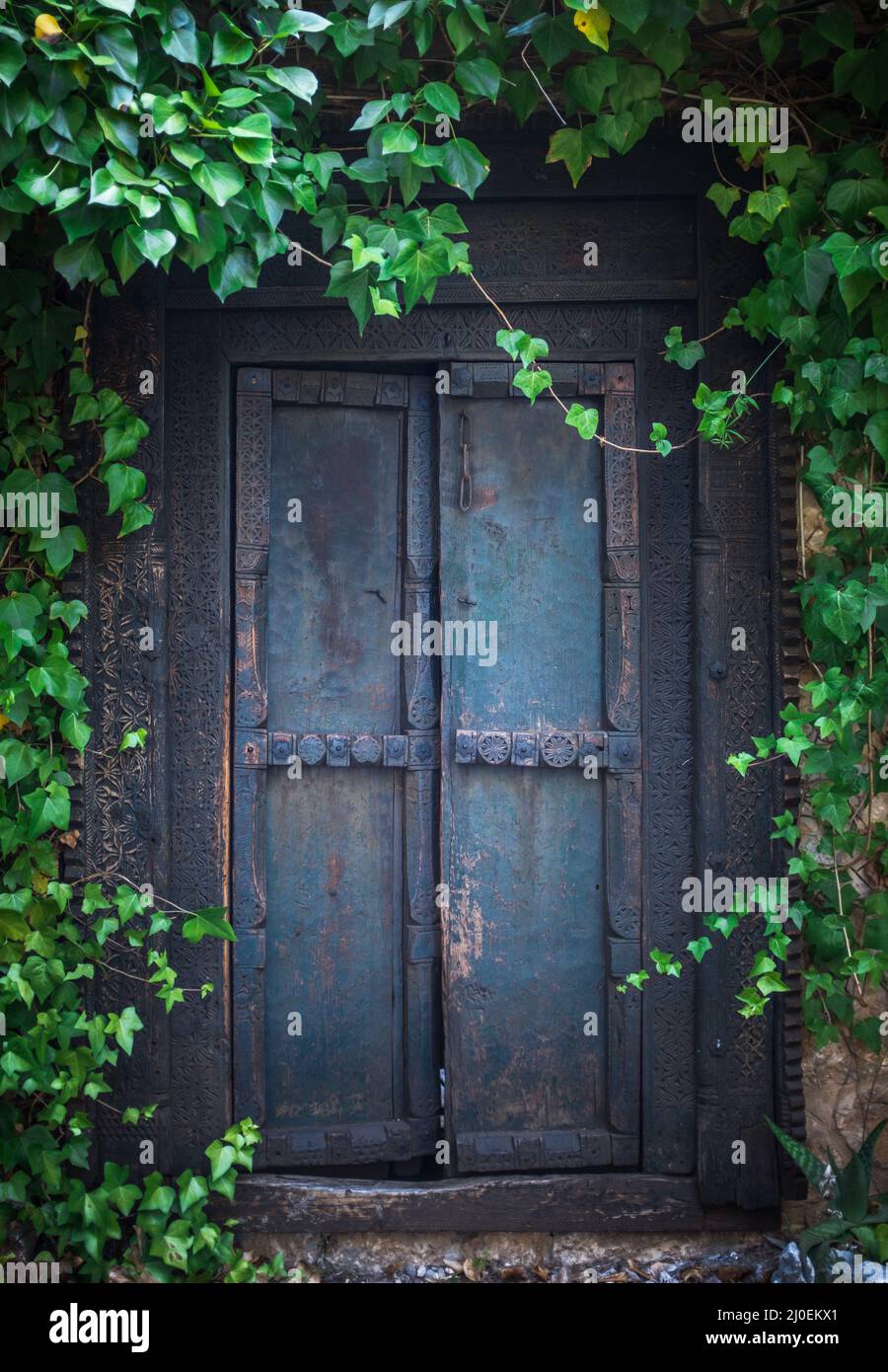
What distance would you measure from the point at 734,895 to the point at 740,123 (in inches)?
66.7

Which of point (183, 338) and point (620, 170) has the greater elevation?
point (620, 170)

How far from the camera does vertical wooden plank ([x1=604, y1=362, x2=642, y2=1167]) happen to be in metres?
2.67

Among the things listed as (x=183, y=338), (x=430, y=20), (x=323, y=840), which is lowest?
(x=323, y=840)

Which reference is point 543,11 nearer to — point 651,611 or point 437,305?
point 437,305

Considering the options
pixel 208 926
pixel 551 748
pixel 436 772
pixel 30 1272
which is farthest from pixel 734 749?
pixel 30 1272

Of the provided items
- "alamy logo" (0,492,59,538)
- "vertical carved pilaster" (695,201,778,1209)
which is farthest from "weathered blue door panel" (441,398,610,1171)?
"alamy logo" (0,492,59,538)

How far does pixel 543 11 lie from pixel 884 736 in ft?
5.59

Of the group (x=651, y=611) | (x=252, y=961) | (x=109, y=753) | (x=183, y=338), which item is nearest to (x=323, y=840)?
(x=252, y=961)

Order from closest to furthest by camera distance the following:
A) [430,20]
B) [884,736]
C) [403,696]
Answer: [430,20] < [884,736] < [403,696]

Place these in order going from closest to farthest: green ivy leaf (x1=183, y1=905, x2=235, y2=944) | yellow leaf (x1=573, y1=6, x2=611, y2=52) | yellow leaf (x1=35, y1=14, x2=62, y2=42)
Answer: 1. yellow leaf (x1=35, y1=14, x2=62, y2=42)
2. yellow leaf (x1=573, y1=6, x2=611, y2=52)
3. green ivy leaf (x1=183, y1=905, x2=235, y2=944)

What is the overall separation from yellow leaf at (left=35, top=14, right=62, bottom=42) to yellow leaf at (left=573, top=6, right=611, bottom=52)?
3.23 ft

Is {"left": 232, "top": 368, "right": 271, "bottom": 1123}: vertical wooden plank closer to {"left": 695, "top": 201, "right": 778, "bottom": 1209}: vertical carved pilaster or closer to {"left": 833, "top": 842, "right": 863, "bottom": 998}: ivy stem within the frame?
{"left": 695, "top": 201, "right": 778, "bottom": 1209}: vertical carved pilaster

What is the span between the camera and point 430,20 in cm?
220
